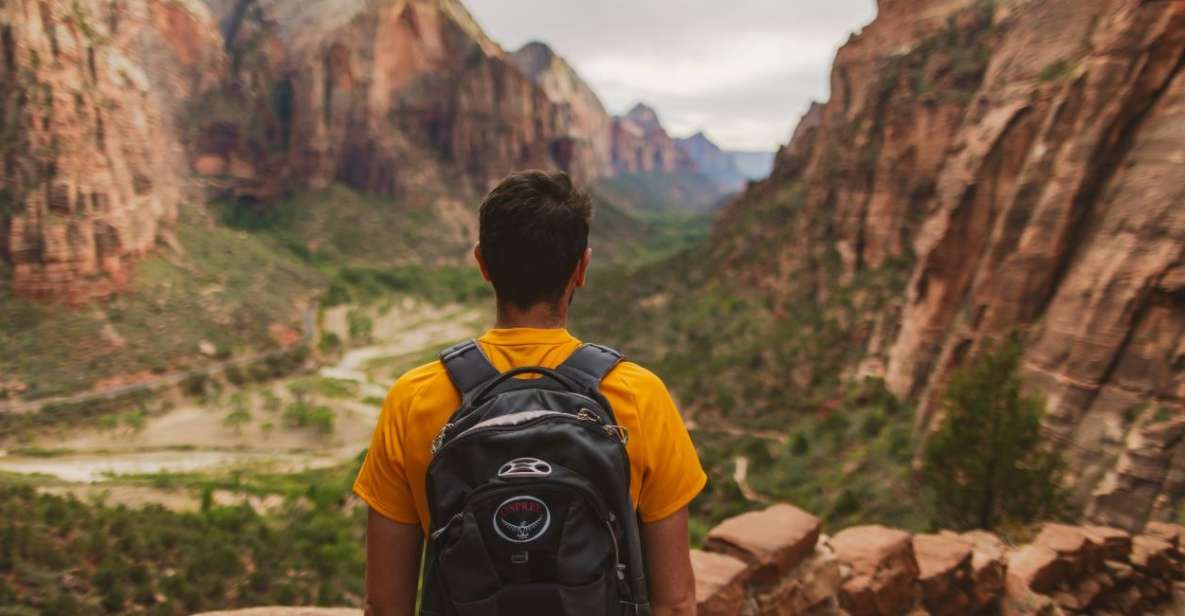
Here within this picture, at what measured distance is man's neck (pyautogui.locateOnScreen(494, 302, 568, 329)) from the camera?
2459 mm

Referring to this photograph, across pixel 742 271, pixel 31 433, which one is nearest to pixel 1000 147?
pixel 742 271

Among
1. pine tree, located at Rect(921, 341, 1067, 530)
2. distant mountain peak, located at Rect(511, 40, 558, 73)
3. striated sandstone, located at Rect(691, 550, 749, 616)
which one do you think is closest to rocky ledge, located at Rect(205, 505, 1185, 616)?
striated sandstone, located at Rect(691, 550, 749, 616)

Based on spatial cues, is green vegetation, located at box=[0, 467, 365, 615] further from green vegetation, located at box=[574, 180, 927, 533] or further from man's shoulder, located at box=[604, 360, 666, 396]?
man's shoulder, located at box=[604, 360, 666, 396]

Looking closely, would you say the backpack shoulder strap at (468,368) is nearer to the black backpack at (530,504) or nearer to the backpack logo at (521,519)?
the black backpack at (530,504)

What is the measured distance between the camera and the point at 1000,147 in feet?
69.2

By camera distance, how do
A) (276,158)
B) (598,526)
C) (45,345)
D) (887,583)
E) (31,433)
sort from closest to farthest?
1. (598,526)
2. (887,583)
3. (31,433)
4. (45,345)
5. (276,158)

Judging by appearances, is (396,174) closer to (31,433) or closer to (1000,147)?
(31,433)

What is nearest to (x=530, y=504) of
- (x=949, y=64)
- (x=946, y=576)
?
(x=946, y=576)

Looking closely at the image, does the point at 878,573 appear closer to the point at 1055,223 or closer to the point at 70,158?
the point at 1055,223

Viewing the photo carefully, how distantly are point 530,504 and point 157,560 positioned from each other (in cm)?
1622

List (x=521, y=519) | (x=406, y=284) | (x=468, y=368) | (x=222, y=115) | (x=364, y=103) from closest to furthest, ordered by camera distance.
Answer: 1. (x=521, y=519)
2. (x=468, y=368)
3. (x=406, y=284)
4. (x=222, y=115)
5. (x=364, y=103)

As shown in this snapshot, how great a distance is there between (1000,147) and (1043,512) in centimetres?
1444

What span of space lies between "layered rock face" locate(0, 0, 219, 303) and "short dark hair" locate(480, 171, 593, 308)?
160ft

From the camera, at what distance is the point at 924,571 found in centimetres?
590
